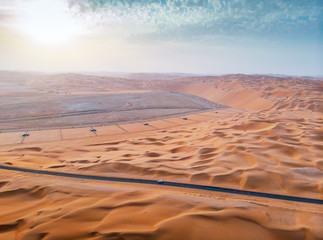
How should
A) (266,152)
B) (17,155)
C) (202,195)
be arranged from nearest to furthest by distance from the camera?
1. (202,195)
2. (266,152)
3. (17,155)

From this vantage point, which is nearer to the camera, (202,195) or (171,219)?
(171,219)

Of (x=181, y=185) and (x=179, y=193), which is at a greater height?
(x=179, y=193)

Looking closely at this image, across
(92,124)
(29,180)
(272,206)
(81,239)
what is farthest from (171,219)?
(92,124)

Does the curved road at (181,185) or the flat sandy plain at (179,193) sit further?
the curved road at (181,185)

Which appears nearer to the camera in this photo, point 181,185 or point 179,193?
point 179,193

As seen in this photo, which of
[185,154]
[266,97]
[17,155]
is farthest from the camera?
[266,97]

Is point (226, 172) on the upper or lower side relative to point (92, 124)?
upper

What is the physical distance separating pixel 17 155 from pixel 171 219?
11387 millimetres

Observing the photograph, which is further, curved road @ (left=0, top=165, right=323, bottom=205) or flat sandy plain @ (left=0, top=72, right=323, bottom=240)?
curved road @ (left=0, top=165, right=323, bottom=205)

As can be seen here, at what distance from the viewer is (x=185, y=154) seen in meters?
10.6

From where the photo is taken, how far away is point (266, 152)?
9617mm

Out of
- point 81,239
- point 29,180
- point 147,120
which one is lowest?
point 147,120

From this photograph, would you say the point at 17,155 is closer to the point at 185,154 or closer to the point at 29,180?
the point at 29,180

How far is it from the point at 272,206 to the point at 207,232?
2.43 meters
